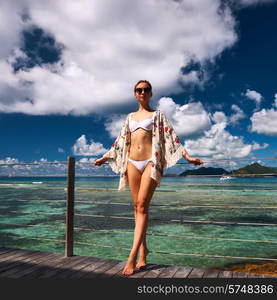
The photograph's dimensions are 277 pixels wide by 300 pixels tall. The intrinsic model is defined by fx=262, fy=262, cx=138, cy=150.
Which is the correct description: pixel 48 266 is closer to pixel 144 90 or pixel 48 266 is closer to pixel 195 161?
pixel 195 161

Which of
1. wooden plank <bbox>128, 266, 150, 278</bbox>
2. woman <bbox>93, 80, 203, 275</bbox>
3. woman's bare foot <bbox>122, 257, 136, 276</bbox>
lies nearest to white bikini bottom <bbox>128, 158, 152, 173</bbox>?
woman <bbox>93, 80, 203, 275</bbox>

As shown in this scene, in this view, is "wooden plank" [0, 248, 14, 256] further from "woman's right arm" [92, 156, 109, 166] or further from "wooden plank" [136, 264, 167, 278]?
"wooden plank" [136, 264, 167, 278]

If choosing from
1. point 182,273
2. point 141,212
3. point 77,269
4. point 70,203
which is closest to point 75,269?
point 77,269

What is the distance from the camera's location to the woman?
110 inches

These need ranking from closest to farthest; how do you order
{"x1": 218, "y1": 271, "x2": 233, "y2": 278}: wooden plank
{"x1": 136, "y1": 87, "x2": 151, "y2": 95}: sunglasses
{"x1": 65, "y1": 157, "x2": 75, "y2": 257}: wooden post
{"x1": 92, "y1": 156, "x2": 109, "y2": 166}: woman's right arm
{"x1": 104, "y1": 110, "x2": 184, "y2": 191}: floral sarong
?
{"x1": 218, "y1": 271, "x2": 233, "y2": 278}: wooden plank
{"x1": 104, "y1": 110, "x2": 184, "y2": 191}: floral sarong
{"x1": 136, "y1": 87, "x2": 151, "y2": 95}: sunglasses
{"x1": 92, "y1": 156, "x2": 109, "y2": 166}: woman's right arm
{"x1": 65, "y1": 157, "x2": 75, "y2": 257}: wooden post

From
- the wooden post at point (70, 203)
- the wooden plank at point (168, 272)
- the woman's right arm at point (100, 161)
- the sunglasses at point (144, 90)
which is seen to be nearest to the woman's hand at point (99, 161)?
the woman's right arm at point (100, 161)

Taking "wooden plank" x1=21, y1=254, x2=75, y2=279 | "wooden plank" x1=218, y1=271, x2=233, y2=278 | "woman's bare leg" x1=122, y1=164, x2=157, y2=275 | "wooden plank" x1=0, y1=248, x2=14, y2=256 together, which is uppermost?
"woman's bare leg" x1=122, y1=164, x2=157, y2=275

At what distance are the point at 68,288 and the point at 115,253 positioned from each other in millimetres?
6170

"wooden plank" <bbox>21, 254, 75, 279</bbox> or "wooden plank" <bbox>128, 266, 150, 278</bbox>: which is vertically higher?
"wooden plank" <bbox>21, 254, 75, 279</bbox>

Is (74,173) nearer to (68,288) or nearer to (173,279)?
(68,288)

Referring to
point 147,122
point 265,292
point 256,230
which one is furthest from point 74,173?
point 256,230

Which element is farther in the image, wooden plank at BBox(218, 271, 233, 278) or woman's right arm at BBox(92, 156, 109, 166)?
woman's right arm at BBox(92, 156, 109, 166)

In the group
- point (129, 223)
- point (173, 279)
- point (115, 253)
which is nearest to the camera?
point (173, 279)

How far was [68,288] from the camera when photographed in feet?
7.83
